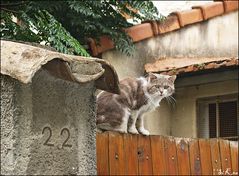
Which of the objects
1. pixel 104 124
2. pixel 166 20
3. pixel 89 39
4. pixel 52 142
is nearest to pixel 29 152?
pixel 52 142

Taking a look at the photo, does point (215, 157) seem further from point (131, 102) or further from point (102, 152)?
point (102, 152)

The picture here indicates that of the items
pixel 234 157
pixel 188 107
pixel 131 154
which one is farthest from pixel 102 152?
pixel 188 107

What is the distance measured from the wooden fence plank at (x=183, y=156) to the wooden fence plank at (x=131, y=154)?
0.54 m

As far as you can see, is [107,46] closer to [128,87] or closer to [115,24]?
[115,24]

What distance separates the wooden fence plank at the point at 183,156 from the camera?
455 centimetres

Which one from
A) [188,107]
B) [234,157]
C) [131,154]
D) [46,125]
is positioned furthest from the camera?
[188,107]

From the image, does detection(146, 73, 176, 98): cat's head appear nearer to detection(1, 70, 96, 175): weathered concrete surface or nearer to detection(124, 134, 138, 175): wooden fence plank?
detection(124, 134, 138, 175): wooden fence plank

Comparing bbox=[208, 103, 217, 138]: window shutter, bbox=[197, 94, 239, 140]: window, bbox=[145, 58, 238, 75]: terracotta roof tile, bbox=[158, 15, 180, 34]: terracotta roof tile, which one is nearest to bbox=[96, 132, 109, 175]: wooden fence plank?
bbox=[145, 58, 238, 75]: terracotta roof tile

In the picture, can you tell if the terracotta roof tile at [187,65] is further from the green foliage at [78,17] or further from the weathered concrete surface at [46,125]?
the weathered concrete surface at [46,125]

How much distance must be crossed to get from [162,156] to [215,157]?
780mm

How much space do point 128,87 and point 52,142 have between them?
2.80m

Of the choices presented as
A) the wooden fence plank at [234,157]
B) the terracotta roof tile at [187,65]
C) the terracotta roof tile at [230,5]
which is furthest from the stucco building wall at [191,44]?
the wooden fence plank at [234,157]

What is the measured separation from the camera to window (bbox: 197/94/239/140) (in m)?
7.74

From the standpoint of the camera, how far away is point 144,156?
4234 mm
